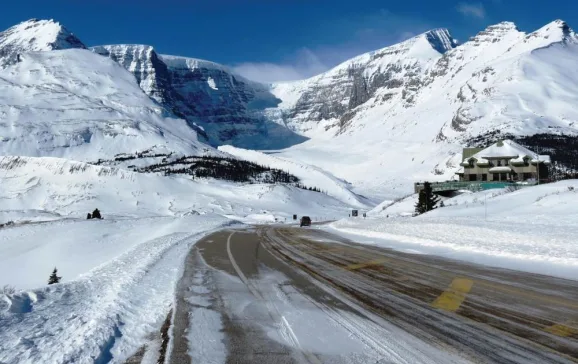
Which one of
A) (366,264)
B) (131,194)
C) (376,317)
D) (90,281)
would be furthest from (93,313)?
(131,194)

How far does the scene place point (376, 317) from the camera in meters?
Result: 7.52

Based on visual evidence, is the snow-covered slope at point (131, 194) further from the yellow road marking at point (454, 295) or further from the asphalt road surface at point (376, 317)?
the yellow road marking at point (454, 295)

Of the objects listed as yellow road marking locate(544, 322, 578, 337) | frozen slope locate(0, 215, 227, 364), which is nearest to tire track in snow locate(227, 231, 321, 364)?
frozen slope locate(0, 215, 227, 364)

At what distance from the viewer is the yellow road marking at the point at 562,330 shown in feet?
21.2

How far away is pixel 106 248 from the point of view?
3472 cm

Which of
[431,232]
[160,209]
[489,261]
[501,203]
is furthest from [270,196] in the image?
[489,261]

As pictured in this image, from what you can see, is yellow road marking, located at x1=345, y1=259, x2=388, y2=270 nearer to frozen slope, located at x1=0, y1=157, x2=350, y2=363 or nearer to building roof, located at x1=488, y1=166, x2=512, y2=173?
frozen slope, located at x1=0, y1=157, x2=350, y2=363

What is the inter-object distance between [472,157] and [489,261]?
7907 cm

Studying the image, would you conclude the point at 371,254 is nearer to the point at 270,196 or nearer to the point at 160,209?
the point at 160,209

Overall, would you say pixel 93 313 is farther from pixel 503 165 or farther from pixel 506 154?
pixel 506 154

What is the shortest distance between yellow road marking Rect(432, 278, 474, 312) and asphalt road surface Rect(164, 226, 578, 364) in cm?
2

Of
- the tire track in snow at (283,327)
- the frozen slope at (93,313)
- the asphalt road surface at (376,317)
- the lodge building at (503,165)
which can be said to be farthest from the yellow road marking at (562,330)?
Answer: the lodge building at (503,165)

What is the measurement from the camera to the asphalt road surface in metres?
5.84

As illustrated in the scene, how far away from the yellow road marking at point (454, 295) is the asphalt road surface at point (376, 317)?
0.06 feet
